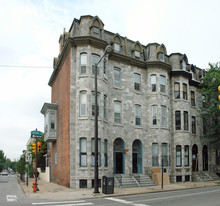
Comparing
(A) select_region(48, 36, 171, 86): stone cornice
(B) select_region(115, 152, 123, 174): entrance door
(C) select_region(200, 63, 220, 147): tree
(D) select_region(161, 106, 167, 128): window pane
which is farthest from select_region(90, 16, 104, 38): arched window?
(C) select_region(200, 63, 220, 147): tree

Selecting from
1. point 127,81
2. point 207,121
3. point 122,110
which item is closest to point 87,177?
point 122,110

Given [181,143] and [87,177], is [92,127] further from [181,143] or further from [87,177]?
[181,143]

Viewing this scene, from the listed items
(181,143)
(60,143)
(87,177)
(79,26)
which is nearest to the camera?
(87,177)

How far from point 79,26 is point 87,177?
13057 millimetres

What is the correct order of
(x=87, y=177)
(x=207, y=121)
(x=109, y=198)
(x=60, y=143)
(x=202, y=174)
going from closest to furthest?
(x=109, y=198), (x=87, y=177), (x=60, y=143), (x=202, y=174), (x=207, y=121)

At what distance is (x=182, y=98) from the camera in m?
29.3

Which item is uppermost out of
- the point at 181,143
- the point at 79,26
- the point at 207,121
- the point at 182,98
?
the point at 79,26

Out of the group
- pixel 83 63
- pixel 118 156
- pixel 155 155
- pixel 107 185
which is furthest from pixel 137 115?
pixel 107 185

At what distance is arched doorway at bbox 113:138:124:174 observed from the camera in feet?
81.8

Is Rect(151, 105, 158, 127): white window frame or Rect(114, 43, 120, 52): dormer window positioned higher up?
Rect(114, 43, 120, 52): dormer window

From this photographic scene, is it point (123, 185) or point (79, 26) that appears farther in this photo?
point (79, 26)

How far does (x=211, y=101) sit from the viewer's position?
3231 cm

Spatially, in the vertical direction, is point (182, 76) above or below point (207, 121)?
above

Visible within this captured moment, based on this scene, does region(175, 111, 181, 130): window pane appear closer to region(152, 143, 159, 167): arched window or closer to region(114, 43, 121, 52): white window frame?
region(152, 143, 159, 167): arched window
